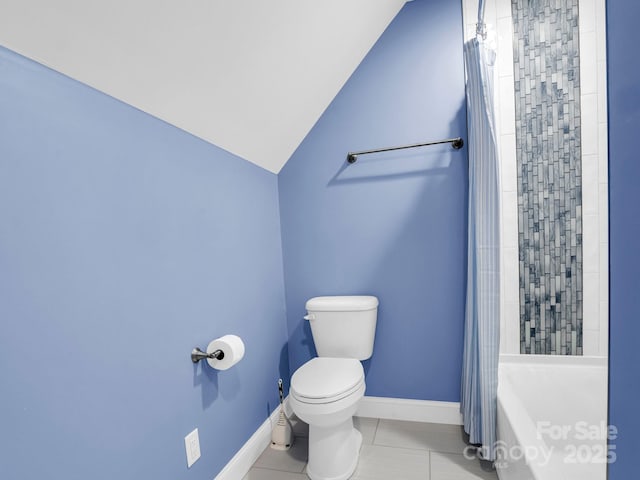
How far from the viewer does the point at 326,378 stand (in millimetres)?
1539

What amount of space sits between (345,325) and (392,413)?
70 cm

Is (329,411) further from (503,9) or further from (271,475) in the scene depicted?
(503,9)

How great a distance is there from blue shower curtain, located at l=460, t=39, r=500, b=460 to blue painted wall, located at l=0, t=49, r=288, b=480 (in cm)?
123

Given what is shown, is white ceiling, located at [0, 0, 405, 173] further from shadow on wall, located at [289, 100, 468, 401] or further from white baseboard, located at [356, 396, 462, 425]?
white baseboard, located at [356, 396, 462, 425]

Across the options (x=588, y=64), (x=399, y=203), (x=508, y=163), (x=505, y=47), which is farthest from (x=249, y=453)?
(x=588, y=64)

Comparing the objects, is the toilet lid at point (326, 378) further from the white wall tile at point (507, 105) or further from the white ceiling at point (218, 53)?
the white wall tile at point (507, 105)

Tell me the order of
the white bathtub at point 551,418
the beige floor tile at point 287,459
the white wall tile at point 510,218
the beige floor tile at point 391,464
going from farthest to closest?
the white wall tile at point 510,218 → the beige floor tile at point 287,459 → the beige floor tile at point 391,464 → the white bathtub at point 551,418

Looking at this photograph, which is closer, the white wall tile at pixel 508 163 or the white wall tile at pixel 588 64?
the white wall tile at pixel 588 64

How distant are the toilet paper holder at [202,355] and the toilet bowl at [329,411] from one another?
1.34 feet

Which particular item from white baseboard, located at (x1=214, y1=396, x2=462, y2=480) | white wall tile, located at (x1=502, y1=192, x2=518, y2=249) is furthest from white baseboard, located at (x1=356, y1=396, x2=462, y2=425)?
white wall tile, located at (x1=502, y1=192, x2=518, y2=249)

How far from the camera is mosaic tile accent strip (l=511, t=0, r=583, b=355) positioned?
67.9 inches

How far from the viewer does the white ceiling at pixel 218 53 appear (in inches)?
31.9

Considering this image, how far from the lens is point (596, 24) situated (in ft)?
5.50

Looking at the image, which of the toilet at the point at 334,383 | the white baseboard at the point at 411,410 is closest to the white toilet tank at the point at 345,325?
the toilet at the point at 334,383
